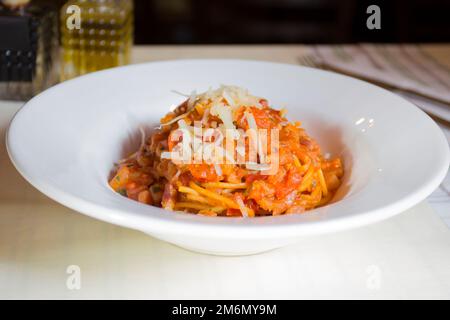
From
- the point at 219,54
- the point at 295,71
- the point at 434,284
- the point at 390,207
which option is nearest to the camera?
the point at 390,207

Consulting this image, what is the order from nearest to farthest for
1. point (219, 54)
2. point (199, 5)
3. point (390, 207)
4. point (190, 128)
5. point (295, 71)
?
point (390, 207) < point (190, 128) < point (295, 71) < point (219, 54) < point (199, 5)

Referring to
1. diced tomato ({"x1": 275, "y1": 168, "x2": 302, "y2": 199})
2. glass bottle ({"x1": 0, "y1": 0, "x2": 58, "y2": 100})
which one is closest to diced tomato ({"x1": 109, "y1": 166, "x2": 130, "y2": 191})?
diced tomato ({"x1": 275, "y1": 168, "x2": 302, "y2": 199})

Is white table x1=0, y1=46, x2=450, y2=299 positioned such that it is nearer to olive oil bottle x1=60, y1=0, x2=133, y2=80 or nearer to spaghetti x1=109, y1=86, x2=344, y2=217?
spaghetti x1=109, y1=86, x2=344, y2=217

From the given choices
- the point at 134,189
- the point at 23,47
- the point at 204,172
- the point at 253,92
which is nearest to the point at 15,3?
the point at 23,47

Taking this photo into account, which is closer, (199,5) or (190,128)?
(190,128)

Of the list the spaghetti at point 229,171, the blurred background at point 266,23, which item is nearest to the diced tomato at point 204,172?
the spaghetti at point 229,171
